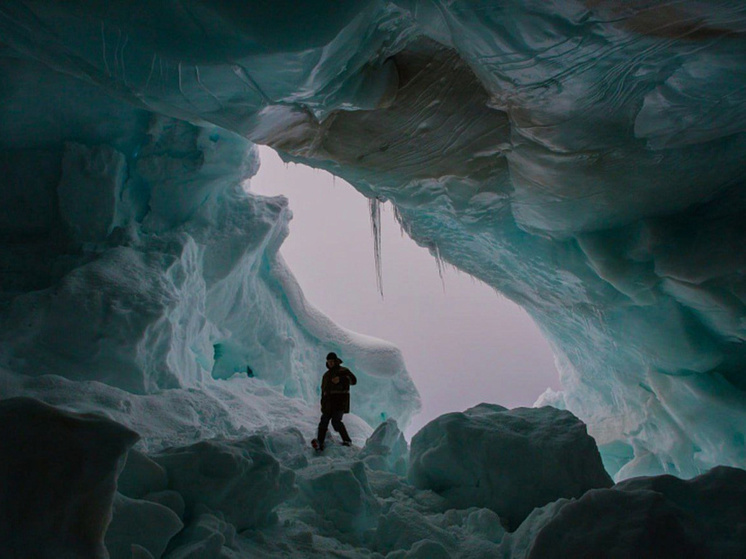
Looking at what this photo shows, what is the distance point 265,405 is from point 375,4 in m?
5.15

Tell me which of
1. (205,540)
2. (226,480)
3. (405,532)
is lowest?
(405,532)

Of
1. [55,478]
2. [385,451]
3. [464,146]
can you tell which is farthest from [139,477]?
[464,146]

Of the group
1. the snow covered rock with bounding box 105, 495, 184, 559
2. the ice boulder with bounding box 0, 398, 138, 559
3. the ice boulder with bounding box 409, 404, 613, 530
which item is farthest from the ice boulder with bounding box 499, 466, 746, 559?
the ice boulder with bounding box 0, 398, 138, 559

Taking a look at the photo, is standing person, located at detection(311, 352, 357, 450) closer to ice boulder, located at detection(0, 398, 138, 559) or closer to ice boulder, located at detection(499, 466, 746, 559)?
ice boulder, located at detection(499, 466, 746, 559)

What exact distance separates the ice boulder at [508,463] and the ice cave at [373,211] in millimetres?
19

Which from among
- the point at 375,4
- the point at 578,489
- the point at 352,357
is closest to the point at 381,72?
the point at 375,4

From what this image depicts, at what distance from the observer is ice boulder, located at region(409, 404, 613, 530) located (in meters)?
3.04

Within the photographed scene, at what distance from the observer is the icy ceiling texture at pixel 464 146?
248cm

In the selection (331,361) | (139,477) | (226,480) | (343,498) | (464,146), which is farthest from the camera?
(331,361)

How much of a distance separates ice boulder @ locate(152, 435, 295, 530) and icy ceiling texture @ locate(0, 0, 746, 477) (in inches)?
83.1

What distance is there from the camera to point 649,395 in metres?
6.05

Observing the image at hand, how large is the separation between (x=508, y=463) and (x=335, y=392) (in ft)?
5.83

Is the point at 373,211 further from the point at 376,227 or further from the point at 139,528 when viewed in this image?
the point at 139,528

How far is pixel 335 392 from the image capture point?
14.2ft
